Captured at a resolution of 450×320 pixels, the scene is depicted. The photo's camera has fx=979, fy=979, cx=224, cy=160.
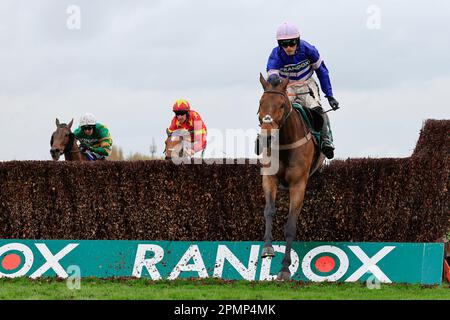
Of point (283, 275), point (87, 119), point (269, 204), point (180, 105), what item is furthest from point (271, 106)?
point (87, 119)

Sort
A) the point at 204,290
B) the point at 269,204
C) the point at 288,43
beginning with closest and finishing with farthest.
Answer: the point at 204,290
the point at 269,204
the point at 288,43

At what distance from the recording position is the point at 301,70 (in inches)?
499

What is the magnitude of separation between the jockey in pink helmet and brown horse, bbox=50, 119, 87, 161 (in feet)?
16.2

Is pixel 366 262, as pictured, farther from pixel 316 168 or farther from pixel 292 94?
pixel 292 94

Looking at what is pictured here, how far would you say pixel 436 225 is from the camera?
12680mm

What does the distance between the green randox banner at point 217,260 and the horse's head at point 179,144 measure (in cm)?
361

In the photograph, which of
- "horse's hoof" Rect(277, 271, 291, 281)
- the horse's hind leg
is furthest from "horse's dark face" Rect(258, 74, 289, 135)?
"horse's hoof" Rect(277, 271, 291, 281)

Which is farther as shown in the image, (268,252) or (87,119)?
(87,119)

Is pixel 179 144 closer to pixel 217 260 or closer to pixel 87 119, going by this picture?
pixel 87 119

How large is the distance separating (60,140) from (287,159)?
218 inches

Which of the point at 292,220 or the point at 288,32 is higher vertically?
the point at 288,32
